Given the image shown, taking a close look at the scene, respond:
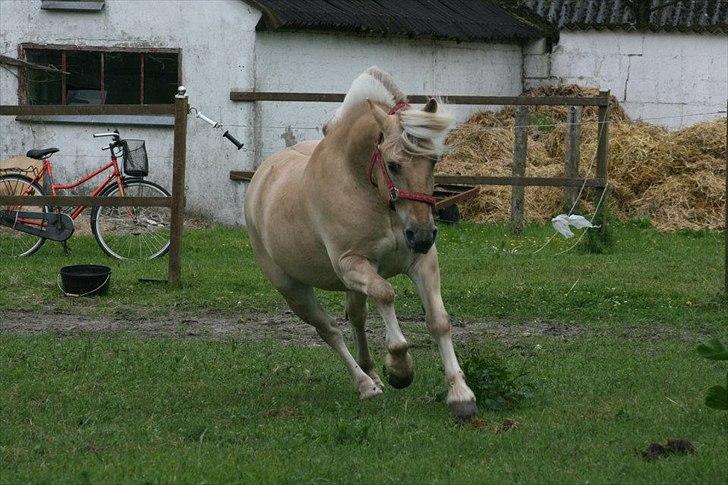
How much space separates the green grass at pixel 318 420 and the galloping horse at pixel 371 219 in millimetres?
328

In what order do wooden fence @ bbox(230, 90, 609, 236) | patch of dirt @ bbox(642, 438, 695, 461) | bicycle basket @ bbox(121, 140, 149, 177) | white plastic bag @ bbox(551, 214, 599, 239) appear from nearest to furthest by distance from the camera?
patch of dirt @ bbox(642, 438, 695, 461) → white plastic bag @ bbox(551, 214, 599, 239) → wooden fence @ bbox(230, 90, 609, 236) → bicycle basket @ bbox(121, 140, 149, 177)

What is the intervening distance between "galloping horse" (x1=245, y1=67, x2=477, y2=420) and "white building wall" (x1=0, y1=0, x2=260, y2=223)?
32.8 ft

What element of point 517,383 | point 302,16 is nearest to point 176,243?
point 517,383

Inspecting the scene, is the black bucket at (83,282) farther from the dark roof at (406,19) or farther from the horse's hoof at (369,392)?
the dark roof at (406,19)

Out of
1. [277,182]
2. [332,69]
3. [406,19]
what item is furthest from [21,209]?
[406,19]

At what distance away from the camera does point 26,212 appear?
1351 cm

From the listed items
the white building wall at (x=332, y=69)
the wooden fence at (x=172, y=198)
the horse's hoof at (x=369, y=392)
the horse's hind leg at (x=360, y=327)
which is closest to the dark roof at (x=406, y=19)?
the white building wall at (x=332, y=69)

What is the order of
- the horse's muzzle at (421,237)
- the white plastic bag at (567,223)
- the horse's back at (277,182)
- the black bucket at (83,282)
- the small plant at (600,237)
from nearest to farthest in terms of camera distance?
the horse's muzzle at (421,237)
the horse's back at (277,182)
the black bucket at (83,282)
the white plastic bag at (567,223)
the small plant at (600,237)

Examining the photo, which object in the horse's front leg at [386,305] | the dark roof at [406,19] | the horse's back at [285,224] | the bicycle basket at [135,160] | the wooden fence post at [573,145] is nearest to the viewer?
the horse's front leg at [386,305]

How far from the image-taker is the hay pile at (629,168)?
17.2 m

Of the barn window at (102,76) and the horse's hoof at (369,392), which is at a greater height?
the barn window at (102,76)

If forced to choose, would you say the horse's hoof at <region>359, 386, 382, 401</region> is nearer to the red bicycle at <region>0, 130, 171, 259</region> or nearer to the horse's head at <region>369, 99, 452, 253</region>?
the horse's head at <region>369, 99, 452, 253</region>

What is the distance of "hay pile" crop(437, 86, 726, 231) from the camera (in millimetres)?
17203

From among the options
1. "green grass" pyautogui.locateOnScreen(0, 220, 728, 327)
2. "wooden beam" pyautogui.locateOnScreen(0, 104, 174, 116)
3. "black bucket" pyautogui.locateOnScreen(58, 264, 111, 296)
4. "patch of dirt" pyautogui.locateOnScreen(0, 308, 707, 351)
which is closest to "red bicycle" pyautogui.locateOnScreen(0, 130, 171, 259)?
"green grass" pyautogui.locateOnScreen(0, 220, 728, 327)
